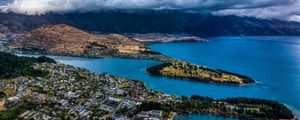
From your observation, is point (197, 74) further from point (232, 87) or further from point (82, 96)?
point (82, 96)

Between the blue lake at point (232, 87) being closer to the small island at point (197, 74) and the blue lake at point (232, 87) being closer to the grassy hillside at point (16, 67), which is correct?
the small island at point (197, 74)

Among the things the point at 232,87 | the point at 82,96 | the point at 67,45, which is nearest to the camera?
the point at 82,96

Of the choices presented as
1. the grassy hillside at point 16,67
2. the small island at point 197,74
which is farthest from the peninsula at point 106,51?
the grassy hillside at point 16,67

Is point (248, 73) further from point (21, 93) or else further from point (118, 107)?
point (21, 93)

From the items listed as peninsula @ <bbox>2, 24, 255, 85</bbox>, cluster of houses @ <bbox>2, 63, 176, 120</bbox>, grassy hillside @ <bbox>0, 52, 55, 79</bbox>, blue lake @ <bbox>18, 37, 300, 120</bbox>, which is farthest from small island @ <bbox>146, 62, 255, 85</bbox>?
grassy hillside @ <bbox>0, 52, 55, 79</bbox>

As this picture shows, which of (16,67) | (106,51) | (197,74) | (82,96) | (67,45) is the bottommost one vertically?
(197,74)

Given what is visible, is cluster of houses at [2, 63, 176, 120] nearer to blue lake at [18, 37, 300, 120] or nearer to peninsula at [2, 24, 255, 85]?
blue lake at [18, 37, 300, 120]

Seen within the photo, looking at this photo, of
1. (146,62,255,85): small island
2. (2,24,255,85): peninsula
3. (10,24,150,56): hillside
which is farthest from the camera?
(10,24,150,56): hillside

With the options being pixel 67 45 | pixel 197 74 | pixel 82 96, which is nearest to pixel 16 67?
pixel 82 96
